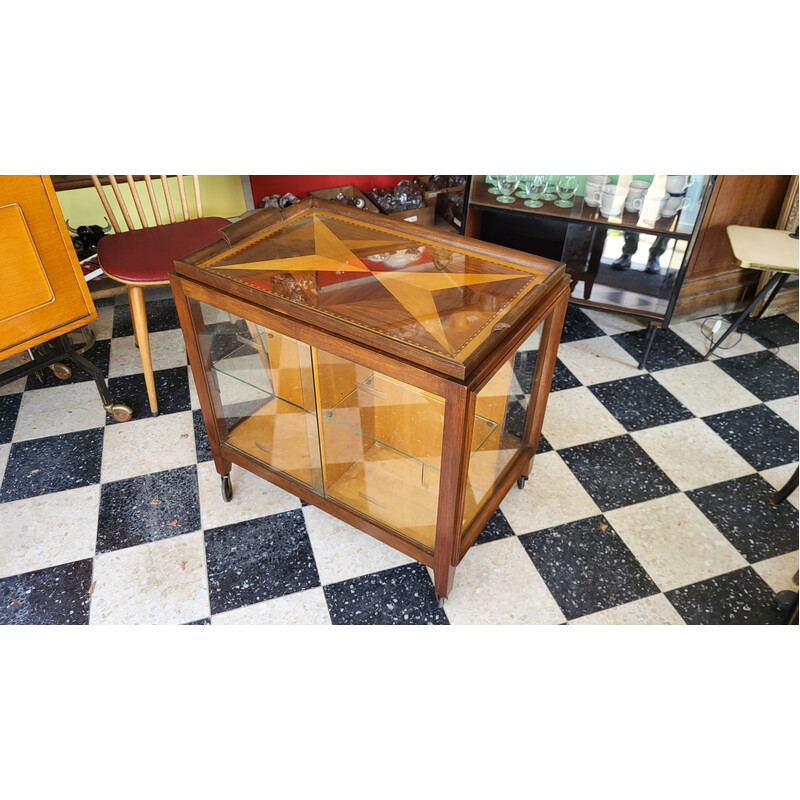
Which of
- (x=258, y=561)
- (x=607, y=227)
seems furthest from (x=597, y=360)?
(x=258, y=561)

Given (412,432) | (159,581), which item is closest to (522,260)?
(412,432)

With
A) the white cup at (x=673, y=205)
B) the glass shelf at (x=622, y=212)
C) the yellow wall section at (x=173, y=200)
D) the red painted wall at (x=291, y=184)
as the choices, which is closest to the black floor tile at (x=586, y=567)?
the glass shelf at (x=622, y=212)

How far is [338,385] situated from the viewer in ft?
5.32

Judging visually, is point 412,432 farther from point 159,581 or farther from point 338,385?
point 159,581

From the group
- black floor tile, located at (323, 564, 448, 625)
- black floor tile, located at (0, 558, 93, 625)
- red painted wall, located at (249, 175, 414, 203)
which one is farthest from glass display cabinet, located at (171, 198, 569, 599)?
red painted wall, located at (249, 175, 414, 203)

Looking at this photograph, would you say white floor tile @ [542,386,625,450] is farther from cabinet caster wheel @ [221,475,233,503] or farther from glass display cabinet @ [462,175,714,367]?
cabinet caster wheel @ [221,475,233,503]

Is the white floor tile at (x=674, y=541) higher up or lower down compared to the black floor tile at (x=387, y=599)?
higher up

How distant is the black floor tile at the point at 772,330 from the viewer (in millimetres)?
2988

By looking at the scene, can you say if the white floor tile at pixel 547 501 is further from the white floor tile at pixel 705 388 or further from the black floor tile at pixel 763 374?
the black floor tile at pixel 763 374

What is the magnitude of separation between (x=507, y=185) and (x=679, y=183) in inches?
27.9

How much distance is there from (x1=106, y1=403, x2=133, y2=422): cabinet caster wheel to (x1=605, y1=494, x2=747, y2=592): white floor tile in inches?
Answer: 70.9

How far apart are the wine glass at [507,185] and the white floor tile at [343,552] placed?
1.62 m

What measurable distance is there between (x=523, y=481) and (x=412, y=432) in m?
0.71

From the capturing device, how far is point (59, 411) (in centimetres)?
249
